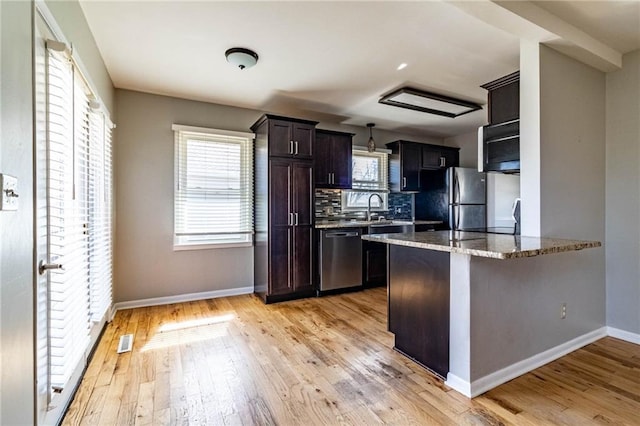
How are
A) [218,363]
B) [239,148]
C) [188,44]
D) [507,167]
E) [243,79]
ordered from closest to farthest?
[218,363] < [188,44] < [507,167] < [243,79] < [239,148]

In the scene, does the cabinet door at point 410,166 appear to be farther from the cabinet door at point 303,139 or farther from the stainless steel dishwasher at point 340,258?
the cabinet door at point 303,139

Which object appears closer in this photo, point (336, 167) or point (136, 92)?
point (136, 92)

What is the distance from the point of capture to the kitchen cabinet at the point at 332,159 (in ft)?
13.9

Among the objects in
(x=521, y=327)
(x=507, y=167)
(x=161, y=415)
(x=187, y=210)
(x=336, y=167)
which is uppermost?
(x=336, y=167)

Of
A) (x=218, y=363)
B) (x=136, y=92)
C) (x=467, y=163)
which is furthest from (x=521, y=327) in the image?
(x=136, y=92)

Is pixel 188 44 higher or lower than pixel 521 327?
higher

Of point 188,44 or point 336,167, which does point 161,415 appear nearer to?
point 188,44

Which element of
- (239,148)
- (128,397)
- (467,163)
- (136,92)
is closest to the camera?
(128,397)

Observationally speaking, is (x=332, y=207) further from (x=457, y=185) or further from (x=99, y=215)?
(x=99, y=215)

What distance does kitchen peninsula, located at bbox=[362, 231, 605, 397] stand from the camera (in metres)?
1.83

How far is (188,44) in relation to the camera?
98.6 inches

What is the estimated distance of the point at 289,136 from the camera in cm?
370

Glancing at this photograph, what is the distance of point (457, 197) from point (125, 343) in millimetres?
4583

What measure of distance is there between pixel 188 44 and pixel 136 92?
139cm
